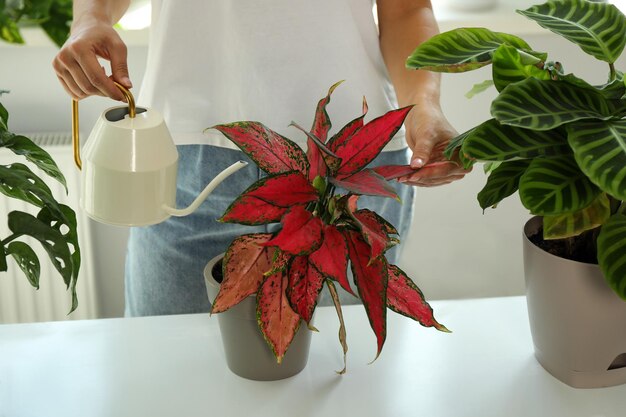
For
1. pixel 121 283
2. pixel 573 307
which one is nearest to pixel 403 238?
pixel 573 307

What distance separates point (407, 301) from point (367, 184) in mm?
135

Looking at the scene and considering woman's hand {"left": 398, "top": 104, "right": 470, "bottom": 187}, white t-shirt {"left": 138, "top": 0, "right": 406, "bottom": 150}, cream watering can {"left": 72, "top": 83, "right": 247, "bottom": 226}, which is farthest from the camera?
white t-shirt {"left": 138, "top": 0, "right": 406, "bottom": 150}

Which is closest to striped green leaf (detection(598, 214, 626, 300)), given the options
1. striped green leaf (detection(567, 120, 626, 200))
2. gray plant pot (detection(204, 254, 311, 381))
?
striped green leaf (detection(567, 120, 626, 200))

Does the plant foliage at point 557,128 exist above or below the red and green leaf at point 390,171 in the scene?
above

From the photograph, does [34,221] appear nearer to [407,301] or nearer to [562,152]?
[407,301]

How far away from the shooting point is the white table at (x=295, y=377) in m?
0.84

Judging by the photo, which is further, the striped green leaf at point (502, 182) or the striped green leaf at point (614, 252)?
the striped green leaf at point (502, 182)

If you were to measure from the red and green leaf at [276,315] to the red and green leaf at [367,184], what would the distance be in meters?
0.11

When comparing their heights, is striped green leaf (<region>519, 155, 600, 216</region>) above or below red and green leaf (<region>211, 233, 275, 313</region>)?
above

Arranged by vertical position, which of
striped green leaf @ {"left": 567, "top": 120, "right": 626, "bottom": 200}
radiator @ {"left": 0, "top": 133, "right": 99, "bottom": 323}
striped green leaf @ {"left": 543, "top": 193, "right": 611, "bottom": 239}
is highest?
striped green leaf @ {"left": 567, "top": 120, "right": 626, "bottom": 200}

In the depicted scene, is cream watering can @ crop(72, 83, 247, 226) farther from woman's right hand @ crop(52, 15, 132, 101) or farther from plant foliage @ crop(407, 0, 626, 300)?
plant foliage @ crop(407, 0, 626, 300)

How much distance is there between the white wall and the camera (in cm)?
209

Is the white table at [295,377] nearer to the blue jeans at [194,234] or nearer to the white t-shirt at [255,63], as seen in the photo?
the blue jeans at [194,234]

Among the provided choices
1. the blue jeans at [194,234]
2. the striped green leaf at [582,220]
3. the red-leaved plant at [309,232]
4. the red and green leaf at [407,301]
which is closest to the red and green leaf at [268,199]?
the red-leaved plant at [309,232]
